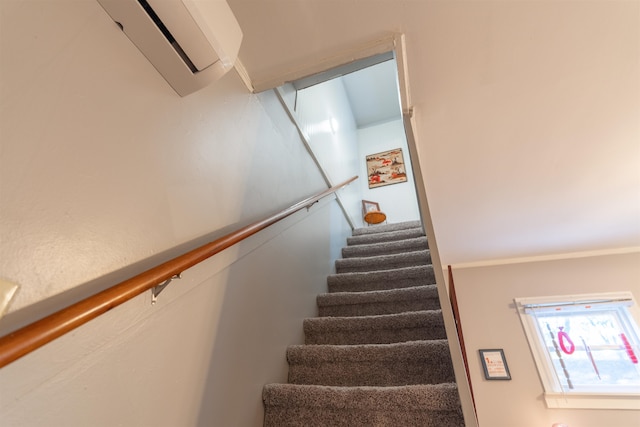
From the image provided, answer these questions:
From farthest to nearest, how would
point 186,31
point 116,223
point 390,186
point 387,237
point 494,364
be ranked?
point 390,186 → point 387,237 → point 494,364 → point 186,31 → point 116,223

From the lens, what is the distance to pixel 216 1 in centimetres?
89

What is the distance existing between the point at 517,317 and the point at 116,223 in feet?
12.4

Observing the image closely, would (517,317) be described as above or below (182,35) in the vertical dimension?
below

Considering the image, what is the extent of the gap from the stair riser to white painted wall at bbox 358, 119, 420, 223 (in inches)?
105

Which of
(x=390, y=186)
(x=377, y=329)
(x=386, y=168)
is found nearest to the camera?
(x=377, y=329)

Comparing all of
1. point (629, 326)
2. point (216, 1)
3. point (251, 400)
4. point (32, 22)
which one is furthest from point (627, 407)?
point (32, 22)

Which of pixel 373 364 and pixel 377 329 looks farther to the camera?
pixel 377 329

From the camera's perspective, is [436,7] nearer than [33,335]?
No

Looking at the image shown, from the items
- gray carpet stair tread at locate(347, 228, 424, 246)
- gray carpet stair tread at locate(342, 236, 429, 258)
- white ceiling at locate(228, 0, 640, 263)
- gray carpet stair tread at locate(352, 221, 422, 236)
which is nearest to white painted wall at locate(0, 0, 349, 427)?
white ceiling at locate(228, 0, 640, 263)

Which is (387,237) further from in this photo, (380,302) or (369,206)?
(369,206)

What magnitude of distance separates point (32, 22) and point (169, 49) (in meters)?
0.31

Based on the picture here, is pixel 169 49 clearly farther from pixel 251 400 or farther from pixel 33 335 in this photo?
pixel 251 400

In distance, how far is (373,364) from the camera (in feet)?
4.90

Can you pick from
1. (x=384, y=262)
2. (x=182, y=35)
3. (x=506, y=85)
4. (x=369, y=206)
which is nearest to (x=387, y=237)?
(x=384, y=262)
